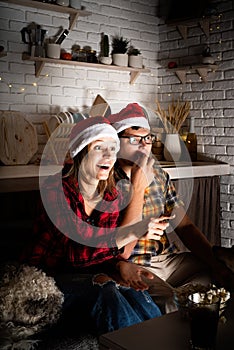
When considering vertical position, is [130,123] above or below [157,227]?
above

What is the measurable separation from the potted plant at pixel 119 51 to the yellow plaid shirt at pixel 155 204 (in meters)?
0.41

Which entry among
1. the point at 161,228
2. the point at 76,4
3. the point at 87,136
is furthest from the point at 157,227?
the point at 76,4

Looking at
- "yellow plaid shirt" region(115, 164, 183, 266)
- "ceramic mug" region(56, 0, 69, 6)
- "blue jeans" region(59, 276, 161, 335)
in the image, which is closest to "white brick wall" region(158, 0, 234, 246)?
"yellow plaid shirt" region(115, 164, 183, 266)

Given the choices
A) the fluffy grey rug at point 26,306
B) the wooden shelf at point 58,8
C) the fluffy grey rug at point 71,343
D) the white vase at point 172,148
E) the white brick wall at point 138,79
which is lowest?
the fluffy grey rug at point 71,343

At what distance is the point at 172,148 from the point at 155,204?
1.03ft

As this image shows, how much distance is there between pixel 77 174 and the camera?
5.00 ft

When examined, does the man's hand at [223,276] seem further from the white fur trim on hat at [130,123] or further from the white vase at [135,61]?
the white vase at [135,61]

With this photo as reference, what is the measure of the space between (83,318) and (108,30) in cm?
104

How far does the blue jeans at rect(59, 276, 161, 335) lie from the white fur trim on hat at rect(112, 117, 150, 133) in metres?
0.54

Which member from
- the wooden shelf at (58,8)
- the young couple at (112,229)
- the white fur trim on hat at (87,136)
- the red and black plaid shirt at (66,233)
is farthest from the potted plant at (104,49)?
the red and black plaid shirt at (66,233)

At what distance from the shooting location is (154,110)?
6.14 ft

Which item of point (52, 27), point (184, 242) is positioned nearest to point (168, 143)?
point (184, 242)

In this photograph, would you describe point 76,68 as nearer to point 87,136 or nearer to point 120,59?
point 120,59

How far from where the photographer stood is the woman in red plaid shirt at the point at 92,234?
1.30 meters
